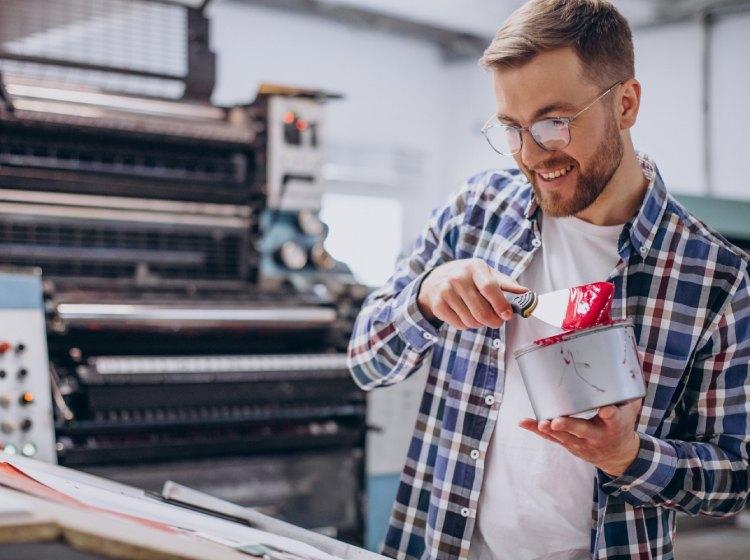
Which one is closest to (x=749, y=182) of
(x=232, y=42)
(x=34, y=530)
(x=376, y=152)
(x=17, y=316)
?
(x=376, y=152)

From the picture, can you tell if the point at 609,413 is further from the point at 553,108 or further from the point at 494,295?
the point at 553,108

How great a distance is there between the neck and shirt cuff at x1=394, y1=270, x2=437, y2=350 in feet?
1.10

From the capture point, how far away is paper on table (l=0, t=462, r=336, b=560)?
1.02 m

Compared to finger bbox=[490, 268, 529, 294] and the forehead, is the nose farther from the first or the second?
finger bbox=[490, 268, 529, 294]

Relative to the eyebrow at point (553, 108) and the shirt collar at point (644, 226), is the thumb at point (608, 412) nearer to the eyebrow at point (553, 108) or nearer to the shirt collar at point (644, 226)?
the shirt collar at point (644, 226)

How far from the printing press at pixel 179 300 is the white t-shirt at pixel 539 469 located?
1354 millimetres

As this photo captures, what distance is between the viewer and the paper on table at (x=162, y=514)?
40.0 inches

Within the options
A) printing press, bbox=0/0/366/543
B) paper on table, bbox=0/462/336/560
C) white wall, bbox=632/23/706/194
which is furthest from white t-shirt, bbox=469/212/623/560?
white wall, bbox=632/23/706/194

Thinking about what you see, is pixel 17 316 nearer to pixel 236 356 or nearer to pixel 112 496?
pixel 236 356

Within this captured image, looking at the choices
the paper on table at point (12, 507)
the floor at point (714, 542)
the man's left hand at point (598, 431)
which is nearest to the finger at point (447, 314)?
the man's left hand at point (598, 431)

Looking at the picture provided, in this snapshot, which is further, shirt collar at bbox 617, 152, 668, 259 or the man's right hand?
shirt collar at bbox 617, 152, 668, 259

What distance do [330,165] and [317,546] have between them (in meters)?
7.02

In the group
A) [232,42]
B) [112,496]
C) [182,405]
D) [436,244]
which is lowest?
[182,405]

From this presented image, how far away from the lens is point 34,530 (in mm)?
752
